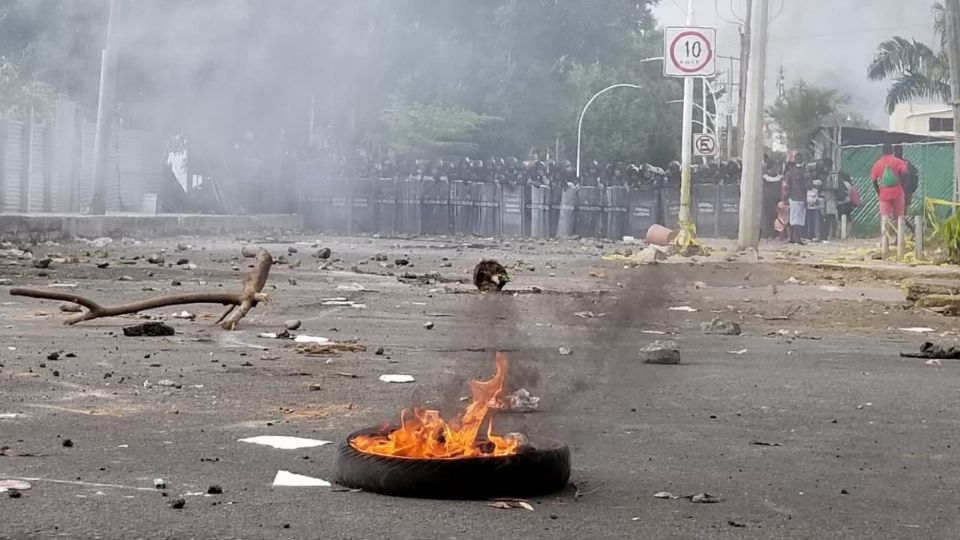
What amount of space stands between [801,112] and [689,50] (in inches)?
1186

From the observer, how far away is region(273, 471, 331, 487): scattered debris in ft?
13.4

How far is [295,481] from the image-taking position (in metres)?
4.14

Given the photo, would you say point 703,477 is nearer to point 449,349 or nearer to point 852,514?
point 852,514

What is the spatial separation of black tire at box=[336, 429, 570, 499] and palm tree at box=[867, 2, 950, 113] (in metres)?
7.37

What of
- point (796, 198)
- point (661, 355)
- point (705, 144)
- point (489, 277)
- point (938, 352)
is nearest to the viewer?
point (661, 355)

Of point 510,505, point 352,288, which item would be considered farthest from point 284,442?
point 352,288

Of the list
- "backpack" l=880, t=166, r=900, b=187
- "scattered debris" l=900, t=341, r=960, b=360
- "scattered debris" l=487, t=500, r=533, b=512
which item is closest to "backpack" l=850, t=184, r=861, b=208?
"backpack" l=880, t=166, r=900, b=187

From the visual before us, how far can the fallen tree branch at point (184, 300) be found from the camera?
320 inches

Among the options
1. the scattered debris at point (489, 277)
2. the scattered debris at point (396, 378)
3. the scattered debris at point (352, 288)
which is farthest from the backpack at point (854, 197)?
the scattered debris at point (396, 378)

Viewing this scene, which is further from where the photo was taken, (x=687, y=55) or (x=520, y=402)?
(x=687, y=55)

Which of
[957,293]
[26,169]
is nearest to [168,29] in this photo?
[26,169]

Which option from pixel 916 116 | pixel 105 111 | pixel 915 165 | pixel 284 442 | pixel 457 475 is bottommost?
pixel 284 442

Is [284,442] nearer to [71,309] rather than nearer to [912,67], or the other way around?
[71,309]

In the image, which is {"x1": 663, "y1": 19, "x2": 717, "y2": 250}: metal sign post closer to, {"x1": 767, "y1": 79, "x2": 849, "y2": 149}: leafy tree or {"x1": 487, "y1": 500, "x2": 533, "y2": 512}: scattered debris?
{"x1": 487, "y1": 500, "x2": 533, "y2": 512}: scattered debris
